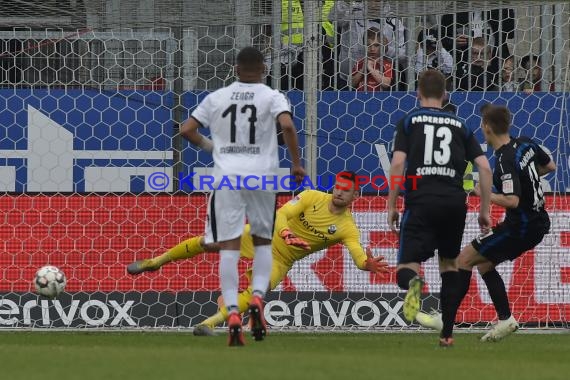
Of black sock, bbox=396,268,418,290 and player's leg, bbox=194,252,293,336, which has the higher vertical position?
black sock, bbox=396,268,418,290

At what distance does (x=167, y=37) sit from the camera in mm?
12148

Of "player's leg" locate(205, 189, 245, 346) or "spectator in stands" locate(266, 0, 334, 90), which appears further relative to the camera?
"spectator in stands" locate(266, 0, 334, 90)

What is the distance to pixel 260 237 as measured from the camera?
8578 millimetres

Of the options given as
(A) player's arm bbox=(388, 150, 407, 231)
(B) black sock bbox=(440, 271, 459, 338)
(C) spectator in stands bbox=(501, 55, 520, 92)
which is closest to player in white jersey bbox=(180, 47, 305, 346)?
(A) player's arm bbox=(388, 150, 407, 231)

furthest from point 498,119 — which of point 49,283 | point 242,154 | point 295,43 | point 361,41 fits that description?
point 49,283

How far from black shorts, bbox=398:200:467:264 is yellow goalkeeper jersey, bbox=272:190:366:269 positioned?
203cm

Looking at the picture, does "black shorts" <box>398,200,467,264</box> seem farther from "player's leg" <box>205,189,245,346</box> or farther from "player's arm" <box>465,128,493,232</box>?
"player's leg" <box>205,189,245,346</box>

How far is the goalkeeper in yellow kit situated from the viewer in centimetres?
1048

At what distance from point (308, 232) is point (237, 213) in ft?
8.20

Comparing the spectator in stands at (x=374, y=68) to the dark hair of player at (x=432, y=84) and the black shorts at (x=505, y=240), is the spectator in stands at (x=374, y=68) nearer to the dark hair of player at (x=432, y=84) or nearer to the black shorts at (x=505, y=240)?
Answer: the black shorts at (x=505, y=240)

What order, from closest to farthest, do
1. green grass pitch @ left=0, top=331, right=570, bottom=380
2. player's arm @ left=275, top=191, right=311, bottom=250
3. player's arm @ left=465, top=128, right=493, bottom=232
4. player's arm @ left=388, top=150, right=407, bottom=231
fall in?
1. green grass pitch @ left=0, top=331, right=570, bottom=380
2. player's arm @ left=388, top=150, right=407, bottom=231
3. player's arm @ left=465, top=128, right=493, bottom=232
4. player's arm @ left=275, top=191, right=311, bottom=250

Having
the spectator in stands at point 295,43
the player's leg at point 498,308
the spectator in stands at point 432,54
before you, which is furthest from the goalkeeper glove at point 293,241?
the spectator in stands at point 432,54

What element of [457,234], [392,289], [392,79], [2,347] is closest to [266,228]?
[457,234]

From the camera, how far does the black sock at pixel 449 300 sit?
866cm
